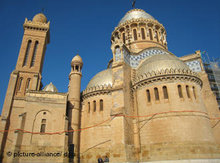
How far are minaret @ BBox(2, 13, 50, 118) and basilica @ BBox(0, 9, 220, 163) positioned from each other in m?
0.25

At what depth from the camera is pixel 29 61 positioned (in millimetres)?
31578

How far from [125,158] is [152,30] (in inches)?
957

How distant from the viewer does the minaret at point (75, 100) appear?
2259 cm

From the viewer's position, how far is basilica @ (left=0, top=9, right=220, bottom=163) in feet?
56.1

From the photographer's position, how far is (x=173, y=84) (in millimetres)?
19250

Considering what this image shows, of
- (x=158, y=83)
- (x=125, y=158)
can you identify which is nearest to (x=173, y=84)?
(x=158, y=83)

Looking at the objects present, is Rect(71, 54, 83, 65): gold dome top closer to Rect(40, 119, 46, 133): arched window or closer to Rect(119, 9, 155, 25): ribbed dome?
Rect(40, 119, 46, 133): arched window

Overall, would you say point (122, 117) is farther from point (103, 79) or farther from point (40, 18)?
point (40, 18)

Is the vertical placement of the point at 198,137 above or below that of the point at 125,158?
above

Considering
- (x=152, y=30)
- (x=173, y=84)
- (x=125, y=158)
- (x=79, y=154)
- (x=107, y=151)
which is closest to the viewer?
(x=125, y=158)

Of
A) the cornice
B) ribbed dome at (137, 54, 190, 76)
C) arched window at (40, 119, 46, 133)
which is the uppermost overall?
ribbed dome at (137, 54, 190, 76)

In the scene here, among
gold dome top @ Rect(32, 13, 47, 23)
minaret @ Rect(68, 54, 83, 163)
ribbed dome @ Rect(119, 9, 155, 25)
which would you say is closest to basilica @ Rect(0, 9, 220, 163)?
minaret @ Rect(68, 54, 83, 163)

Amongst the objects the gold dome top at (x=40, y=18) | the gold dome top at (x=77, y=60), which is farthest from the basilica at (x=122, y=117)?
the gold dome top at (x=40, y=18)

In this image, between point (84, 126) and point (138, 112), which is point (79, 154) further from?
point (138, 112)
